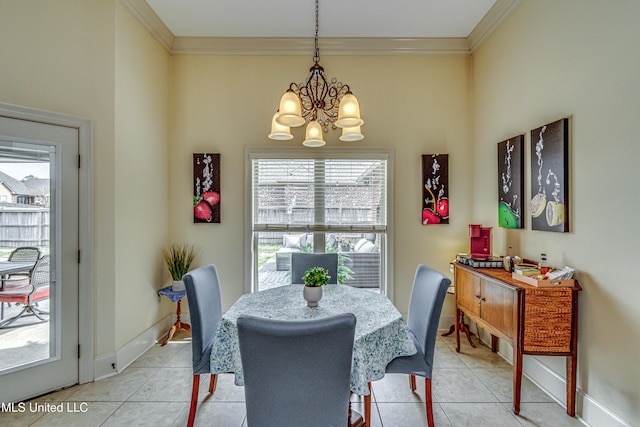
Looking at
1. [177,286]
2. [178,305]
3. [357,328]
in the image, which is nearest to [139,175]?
[177,286]

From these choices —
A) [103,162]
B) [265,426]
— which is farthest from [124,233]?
[265,426]

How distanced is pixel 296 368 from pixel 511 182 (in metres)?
2.52

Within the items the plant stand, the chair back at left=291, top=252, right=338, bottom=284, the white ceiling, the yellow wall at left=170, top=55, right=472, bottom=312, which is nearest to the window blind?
the yellow wall at left=170, top=55, right=472, bottom=312

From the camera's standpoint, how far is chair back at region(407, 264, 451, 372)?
6.13 ft

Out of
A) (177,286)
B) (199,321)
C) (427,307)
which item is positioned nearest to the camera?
(199,321)

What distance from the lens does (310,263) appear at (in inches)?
110

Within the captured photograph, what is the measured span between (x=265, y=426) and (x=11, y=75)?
2.82 metres

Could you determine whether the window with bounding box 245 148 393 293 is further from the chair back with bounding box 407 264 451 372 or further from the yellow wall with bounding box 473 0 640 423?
the yellow wall with bounding box 473 0 640 423

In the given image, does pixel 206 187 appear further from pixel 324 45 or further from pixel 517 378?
pixel 517 378

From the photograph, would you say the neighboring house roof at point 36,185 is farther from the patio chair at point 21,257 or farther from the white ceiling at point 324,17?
the white ceiling at point 324,17

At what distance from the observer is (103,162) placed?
2465 mm

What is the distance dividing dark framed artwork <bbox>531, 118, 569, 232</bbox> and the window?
4.55 ft

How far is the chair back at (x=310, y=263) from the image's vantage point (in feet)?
9.18

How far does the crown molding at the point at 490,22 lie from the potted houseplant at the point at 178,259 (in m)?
3.92
